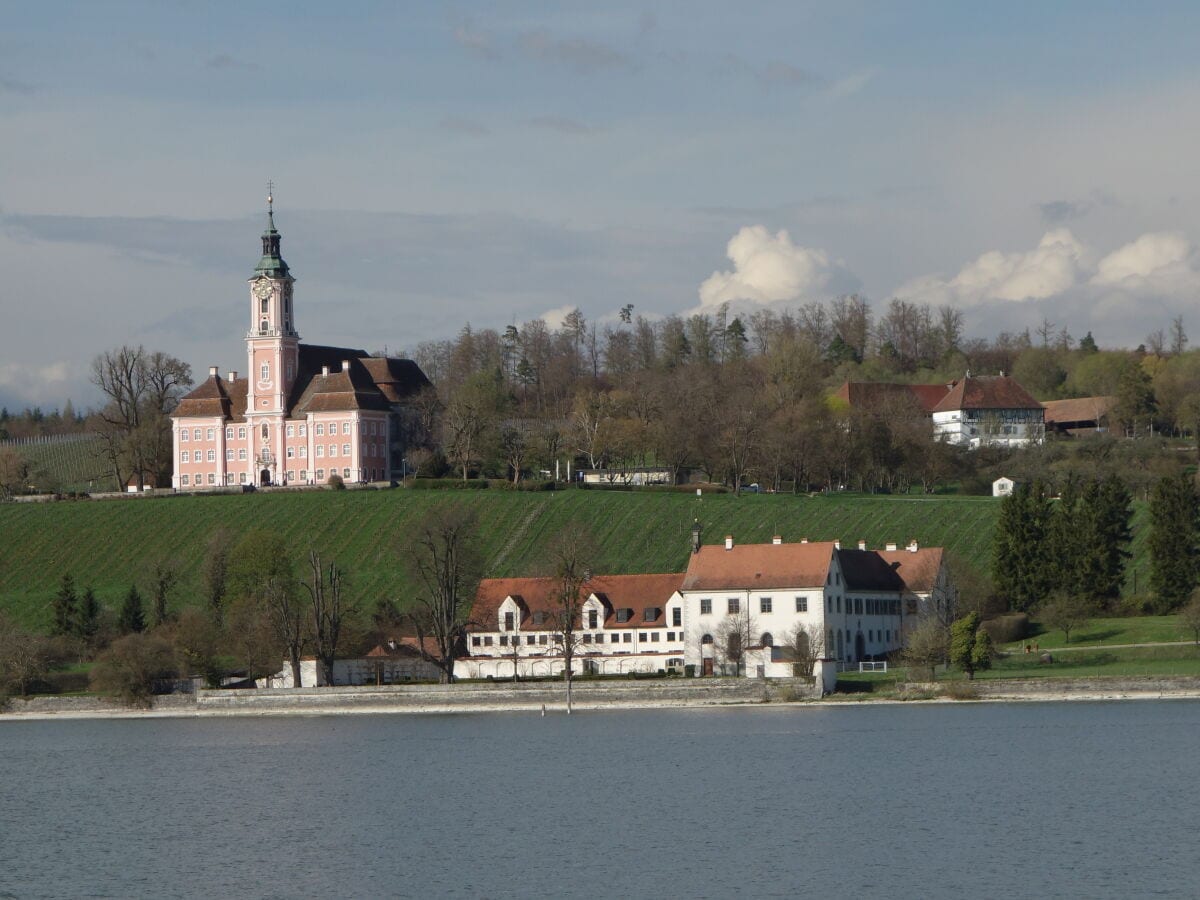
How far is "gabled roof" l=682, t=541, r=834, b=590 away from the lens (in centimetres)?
7488

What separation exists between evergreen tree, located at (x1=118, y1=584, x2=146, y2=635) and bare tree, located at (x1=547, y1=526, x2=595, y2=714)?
20.4m

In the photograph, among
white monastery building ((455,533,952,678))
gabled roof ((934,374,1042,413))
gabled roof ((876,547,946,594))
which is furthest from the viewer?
gabled roof ((934,374,1042,413))

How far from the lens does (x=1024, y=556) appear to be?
81.2m

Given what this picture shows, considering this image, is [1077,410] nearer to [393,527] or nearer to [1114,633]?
[393,527]

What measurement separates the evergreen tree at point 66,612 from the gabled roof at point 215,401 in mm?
39812

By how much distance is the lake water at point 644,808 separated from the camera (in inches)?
1308

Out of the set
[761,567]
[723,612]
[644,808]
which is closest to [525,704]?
[723,612]

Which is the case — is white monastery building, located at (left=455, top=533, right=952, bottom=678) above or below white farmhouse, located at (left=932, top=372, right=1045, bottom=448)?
below

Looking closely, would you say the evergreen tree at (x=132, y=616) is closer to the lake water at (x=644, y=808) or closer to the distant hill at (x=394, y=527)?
the distant hill at (x=394, y=527)

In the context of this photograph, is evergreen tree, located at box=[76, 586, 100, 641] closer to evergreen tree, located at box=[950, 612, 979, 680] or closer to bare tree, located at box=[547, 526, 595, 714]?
bare tree, located at box=[547, 526, 595, 714]

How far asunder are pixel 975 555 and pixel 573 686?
29352mm

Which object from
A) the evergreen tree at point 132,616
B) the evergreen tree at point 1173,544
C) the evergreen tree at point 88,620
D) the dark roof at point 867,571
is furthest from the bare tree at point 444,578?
the evergreen tree at point 1173,544

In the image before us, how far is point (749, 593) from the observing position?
75375mm

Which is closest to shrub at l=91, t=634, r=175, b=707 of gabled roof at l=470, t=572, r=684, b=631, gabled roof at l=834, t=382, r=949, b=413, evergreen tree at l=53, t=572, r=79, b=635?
evergreen tree at l=53, t=572, r=79, b=635
